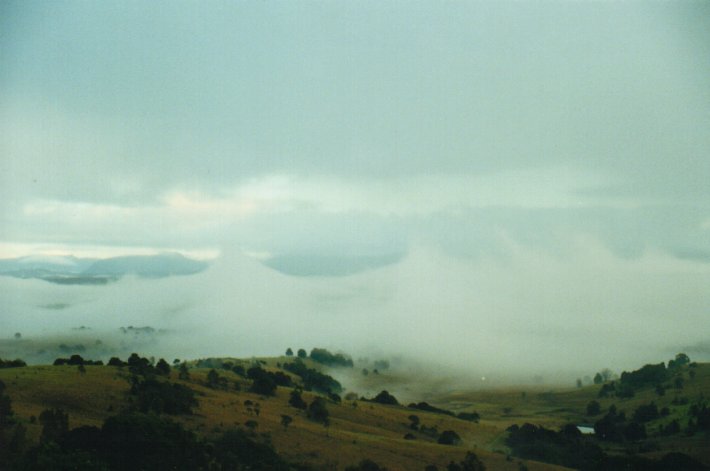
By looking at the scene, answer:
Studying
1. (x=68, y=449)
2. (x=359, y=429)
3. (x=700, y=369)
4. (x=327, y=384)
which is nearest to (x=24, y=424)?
(x=68, y=449)

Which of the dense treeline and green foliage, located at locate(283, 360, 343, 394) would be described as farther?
green foliage, located at locate(283, 360, 343, 394)

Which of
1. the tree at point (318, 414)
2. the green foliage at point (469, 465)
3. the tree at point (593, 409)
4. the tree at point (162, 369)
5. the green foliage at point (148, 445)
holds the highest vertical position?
the tree at point (162, 369)

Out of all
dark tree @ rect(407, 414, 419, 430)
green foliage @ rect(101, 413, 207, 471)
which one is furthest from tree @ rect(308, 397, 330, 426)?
green foliage @ rect(101, 413, 207, 471)

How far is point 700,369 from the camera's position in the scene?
168125mm

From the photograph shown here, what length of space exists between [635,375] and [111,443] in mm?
180035

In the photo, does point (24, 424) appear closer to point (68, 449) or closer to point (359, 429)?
point (68, 449)

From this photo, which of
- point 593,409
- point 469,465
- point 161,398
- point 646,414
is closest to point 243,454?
point 161,398

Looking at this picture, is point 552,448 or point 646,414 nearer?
point 552,448

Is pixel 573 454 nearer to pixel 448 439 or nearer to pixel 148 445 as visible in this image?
pixel 448 439

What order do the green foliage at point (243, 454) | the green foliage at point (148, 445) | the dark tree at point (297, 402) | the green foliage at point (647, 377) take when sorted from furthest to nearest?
the green foliage at point (647, 377), the dark tree at point (297, 402), the green foliage at point (243, 454), the green foliage at point (148, 445)

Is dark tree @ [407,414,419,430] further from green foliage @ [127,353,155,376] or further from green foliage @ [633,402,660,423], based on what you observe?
green foliage @ [633,402,660,423]

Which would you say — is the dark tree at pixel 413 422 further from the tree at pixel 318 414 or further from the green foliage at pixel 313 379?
the green foliage at pixel 313 379

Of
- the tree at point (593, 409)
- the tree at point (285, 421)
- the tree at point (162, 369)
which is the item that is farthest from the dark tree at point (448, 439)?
the tree at point (593, 409)

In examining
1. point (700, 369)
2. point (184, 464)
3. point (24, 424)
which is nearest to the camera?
point (184, 464)
